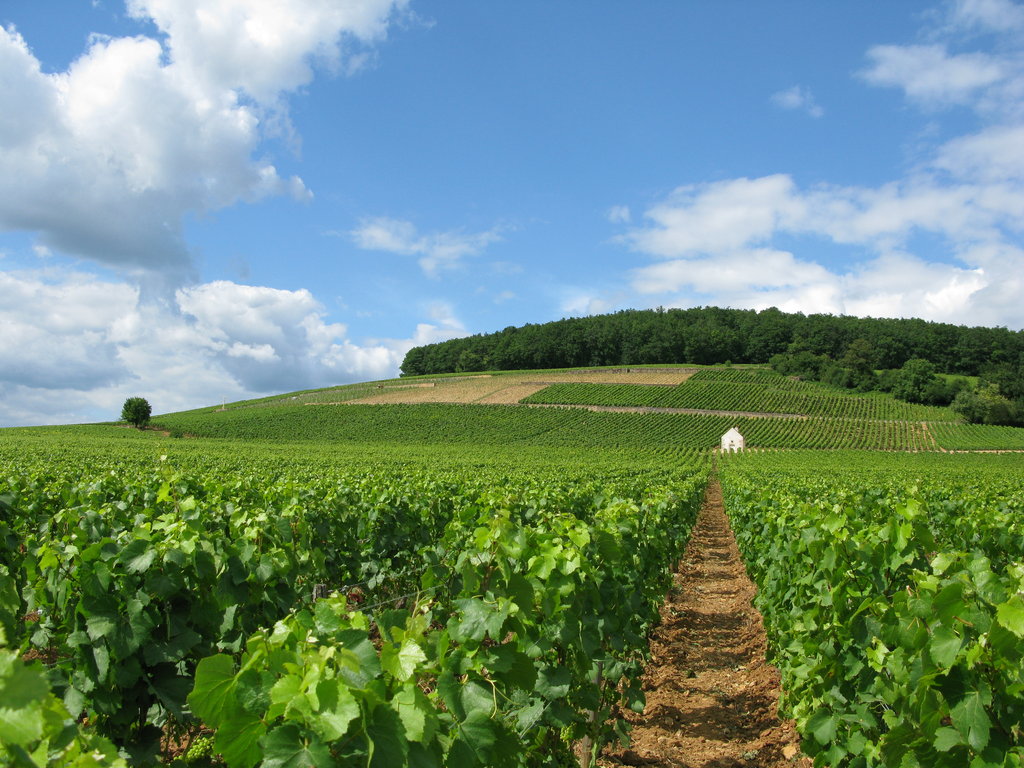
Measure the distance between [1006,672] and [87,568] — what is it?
13.9 ft

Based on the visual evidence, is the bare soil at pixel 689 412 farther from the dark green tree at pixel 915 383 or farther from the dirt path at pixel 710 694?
the dirt path at pixel 710 694

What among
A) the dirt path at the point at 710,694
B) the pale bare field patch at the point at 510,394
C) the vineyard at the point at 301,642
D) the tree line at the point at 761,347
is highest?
the tree line at the point at 761,347

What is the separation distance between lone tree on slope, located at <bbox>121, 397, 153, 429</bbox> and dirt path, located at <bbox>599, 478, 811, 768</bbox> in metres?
80.6

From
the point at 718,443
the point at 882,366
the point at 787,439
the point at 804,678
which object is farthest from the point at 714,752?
the point at 882,366

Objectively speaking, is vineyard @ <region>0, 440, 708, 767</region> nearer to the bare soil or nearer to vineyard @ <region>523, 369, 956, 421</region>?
the bare soil

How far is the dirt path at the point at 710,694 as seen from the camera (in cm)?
514

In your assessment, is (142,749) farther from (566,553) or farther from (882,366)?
(882,366)

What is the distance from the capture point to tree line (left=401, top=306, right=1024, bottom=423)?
10256 centimetres

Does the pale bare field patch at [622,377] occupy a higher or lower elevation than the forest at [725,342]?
lower

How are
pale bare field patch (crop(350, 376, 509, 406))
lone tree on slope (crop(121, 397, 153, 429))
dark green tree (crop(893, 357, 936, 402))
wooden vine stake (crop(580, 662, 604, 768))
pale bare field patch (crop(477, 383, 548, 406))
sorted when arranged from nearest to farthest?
wooden vine stake (crop(580, 662, 604, 768))
lone tree on slope (crop(121, 397, 153, 429))
pale bare field patch (crop(477, 383, 548, 406))
dark green tree (crop(893, 357, 936, 402))
pale bare field patch (crop(350, 376, 509, 406))

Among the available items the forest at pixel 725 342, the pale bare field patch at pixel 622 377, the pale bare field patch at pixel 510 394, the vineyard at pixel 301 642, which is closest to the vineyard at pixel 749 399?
the pale bare field patch at pixel 510 394

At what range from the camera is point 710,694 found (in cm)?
655

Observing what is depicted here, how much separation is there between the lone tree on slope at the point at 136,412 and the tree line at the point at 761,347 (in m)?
65.4

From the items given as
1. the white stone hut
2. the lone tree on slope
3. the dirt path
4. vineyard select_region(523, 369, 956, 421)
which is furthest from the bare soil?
the dirt path
